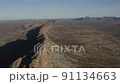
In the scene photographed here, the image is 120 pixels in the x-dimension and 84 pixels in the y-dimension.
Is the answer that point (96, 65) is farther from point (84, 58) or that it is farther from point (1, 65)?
point (1, 65)

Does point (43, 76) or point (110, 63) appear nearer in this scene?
point (43, 76)

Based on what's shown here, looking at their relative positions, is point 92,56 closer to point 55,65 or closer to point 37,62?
point 55,65

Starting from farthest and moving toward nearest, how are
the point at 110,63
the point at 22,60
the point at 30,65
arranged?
the point at 110,63, the point at 22,60, the point at 30,65

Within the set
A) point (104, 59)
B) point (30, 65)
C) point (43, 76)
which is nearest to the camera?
point (43, 76)

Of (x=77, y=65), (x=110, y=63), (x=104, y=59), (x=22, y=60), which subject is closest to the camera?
(x=22, y=60)

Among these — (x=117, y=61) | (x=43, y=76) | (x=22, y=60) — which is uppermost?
(x=43, y=76)

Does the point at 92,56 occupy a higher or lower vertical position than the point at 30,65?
lower

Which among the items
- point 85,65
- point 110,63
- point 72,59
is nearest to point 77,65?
point 85,65

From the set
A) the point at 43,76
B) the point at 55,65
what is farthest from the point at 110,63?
the point at 43,76

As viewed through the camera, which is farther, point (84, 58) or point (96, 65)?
point (84, 58)
